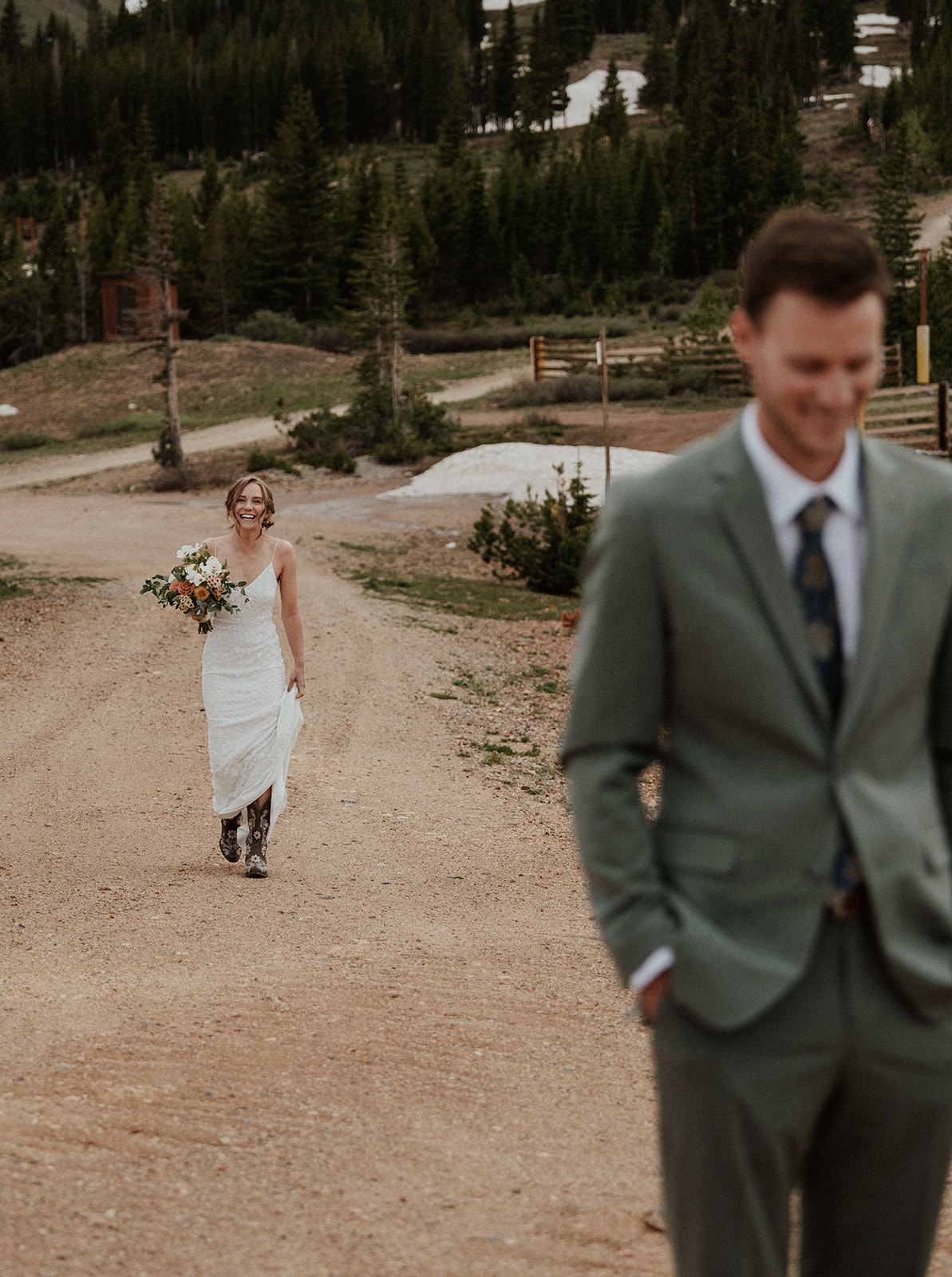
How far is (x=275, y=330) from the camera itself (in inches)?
2339

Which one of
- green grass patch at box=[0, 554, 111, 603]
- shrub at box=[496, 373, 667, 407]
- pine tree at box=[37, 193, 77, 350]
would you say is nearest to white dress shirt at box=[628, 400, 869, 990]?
green grass patch at box=[0, 554, 111, 603]

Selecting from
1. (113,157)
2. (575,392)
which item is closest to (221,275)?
(575,392)

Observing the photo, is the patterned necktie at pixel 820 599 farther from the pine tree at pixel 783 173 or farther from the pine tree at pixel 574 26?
the pine tree at pixel 574 26

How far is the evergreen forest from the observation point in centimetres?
6681

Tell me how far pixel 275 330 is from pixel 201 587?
5377 centimetres

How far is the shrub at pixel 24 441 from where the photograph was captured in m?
41.2

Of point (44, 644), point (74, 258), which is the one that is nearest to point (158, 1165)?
point (44, 644)

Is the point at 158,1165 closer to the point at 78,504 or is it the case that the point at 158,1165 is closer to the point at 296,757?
the point at 296,757

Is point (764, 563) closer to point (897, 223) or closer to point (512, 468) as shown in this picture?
point (512, 468)

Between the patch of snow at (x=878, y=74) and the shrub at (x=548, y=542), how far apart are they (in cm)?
12231

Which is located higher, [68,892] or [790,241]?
[790,241]

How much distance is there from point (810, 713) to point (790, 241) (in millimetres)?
679

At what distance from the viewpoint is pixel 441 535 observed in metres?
24.1

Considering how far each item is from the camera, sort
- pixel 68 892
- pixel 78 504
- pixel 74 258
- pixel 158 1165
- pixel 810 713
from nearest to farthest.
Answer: pixel 810 713 → pixel 158 1165 → pixel 68 892 → pixel 78 504 → pixel 74 258
